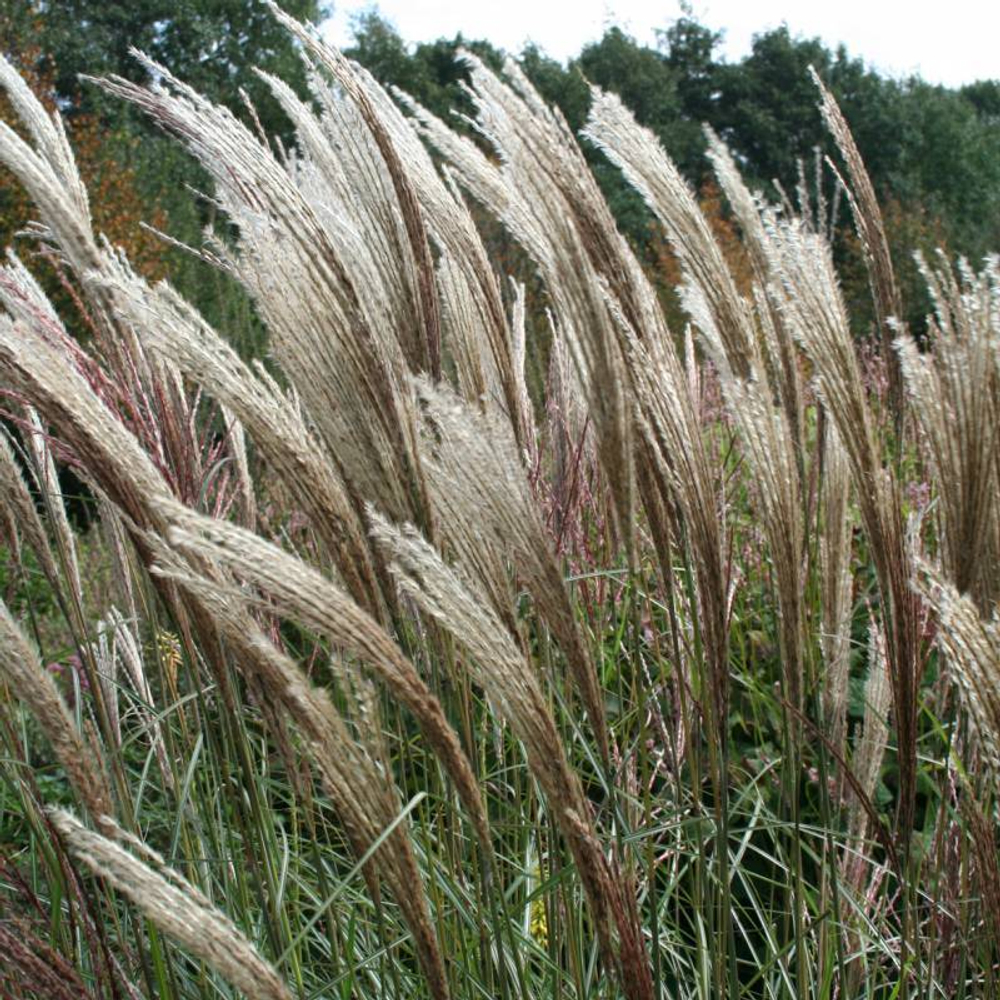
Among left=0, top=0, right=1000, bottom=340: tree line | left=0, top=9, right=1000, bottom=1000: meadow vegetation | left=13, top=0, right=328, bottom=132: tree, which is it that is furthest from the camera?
left=13, top=0, right=328, bottom=132: tree

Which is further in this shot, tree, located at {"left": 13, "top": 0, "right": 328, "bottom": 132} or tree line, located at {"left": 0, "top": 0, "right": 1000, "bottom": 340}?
tree, located at {"left": 13, "top": 0, "right": 328, "bottom": 132}

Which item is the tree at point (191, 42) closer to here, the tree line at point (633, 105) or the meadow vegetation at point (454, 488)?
the tree line at point (633, 105)

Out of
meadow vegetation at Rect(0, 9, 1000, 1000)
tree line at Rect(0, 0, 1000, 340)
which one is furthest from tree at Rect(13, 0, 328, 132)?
meadow vegetation at Rect(0, 9, 1000, 1000)

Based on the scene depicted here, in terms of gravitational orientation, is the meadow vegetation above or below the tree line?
below

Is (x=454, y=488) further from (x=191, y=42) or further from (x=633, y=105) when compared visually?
(x=633, y=105)

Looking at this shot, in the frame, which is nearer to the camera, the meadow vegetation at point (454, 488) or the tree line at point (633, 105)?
the meadow vegetation at point (454, 488)

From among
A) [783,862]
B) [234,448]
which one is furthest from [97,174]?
[783,862]

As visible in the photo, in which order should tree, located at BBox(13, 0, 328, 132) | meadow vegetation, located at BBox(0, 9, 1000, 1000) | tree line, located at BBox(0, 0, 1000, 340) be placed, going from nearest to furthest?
meadow vegetation, located at BBox(0, 9, 1000, 1000) < tree line, located at BBox(0, 0, 1000, 340) < tree, located at BBox(13, 0, 328, 132)

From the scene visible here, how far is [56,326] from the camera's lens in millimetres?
1922

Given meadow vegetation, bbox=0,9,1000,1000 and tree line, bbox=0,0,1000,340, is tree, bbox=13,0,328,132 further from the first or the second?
meadow vegetation, bbox=0,9,1000,1000

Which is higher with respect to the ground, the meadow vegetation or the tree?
the tree

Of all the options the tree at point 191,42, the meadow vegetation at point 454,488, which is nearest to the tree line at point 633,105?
the tree at point 191,42

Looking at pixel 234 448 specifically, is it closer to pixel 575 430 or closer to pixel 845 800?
pixel 575 430

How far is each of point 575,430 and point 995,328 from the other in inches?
52.9
